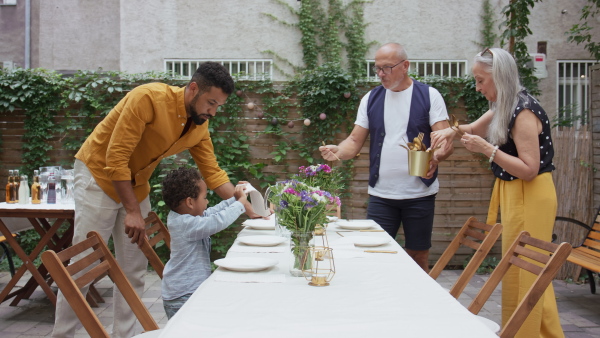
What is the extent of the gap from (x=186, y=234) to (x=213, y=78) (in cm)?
82

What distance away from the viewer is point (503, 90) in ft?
9.96

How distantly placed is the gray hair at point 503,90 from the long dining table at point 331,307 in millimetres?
981

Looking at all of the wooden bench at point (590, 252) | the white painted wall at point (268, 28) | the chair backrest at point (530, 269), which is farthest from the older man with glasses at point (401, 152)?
the white painted wall at point (268, 28)

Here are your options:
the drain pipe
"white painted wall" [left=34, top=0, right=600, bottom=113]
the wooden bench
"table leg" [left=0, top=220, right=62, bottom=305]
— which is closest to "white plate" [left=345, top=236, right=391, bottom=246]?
the wooden bench

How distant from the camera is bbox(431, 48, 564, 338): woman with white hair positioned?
9.71 ft

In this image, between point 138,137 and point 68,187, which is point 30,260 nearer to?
point 68,187

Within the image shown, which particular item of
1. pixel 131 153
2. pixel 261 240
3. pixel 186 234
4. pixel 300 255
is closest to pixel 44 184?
pixel 131 153

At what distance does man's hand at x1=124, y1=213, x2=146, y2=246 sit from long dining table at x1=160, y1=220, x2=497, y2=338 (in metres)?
0.98

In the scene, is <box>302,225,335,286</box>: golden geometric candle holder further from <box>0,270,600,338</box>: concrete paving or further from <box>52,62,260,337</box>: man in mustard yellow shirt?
<box>0,270,600,338</box>: concrete paving


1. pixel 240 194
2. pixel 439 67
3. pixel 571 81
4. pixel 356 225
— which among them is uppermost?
pixel 439 67

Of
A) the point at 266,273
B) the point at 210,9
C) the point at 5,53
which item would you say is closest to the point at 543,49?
the point at 210,9

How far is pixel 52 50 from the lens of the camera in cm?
1063

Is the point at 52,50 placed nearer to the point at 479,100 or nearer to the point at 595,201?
the point at 479,100

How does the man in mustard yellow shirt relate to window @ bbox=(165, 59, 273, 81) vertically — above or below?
below
